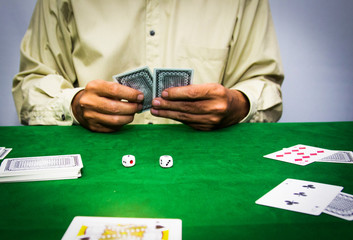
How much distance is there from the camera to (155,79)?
4.75 feet

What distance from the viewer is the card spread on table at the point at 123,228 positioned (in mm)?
588

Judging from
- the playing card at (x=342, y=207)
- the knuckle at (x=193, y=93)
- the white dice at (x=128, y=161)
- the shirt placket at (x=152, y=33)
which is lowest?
the white dice at (x=128, y=161)

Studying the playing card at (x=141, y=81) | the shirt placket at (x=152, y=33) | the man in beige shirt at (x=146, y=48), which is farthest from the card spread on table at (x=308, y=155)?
the shirt placket at (x=152, y=33)

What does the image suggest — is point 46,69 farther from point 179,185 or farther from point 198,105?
point 179,185

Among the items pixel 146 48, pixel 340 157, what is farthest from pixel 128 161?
pixel 146 48

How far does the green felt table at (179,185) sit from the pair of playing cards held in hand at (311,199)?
0.02m

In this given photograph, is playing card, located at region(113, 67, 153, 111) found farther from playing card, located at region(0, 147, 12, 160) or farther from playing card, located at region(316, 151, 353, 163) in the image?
playing card, located at region(316, 151, 353, 163)

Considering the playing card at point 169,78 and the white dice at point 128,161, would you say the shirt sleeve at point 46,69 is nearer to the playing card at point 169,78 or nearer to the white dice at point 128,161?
the playing card at point 169,78

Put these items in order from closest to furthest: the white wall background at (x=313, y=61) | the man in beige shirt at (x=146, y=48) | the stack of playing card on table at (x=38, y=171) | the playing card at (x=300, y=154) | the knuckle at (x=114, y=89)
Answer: the stack of playing card on table at (x=38, y=171), the playing card at (x=300, y=154), the knuckle at (x=114, y=89), the man in beige shirt at (x=146, y=48), the white wall background at (x=313, y=61)

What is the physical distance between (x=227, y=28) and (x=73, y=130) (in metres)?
1.33

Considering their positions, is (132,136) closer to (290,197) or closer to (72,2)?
(290,197)

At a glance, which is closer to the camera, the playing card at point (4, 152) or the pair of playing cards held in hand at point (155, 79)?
the playing card at point (4, 152)

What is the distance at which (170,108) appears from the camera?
1436 millimetres

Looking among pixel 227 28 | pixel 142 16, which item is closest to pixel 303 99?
pixel 227 28
